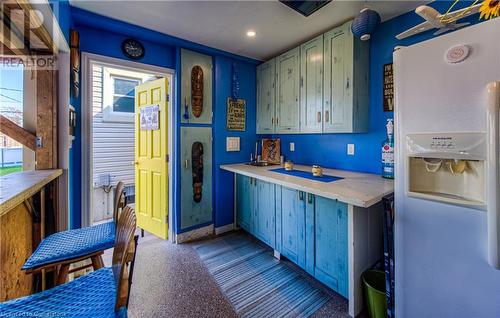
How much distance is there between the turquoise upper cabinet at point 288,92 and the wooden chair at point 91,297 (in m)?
2.20

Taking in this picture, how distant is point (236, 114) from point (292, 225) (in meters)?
1.79

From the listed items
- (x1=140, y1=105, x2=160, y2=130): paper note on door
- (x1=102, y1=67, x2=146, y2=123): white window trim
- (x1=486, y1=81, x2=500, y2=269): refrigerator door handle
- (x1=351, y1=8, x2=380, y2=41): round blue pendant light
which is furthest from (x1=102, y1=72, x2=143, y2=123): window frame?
(x1=486, y1=81, x2=500, y2=269): refrigerator door handle

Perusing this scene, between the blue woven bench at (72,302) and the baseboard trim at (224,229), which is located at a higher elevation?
the blue woven bench at (72,302)

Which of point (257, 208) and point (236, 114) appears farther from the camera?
point (236, 114)

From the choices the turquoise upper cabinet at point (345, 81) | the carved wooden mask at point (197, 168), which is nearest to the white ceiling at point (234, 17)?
the turquoise upper cabinet at point (345, 81)

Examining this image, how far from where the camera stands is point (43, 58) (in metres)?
1.69

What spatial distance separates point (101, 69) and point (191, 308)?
13.5 ft

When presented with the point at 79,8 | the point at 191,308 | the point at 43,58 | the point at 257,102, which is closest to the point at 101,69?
the point at 79,8

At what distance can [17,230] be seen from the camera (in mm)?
1275

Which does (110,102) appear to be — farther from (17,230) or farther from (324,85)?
(324,85)

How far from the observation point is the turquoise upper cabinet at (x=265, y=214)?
241 centimetres

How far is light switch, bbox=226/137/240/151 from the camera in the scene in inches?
124

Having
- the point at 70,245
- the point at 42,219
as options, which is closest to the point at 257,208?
the point at 70,245

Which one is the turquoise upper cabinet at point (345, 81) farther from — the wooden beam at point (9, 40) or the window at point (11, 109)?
the window at point (11, 109)
